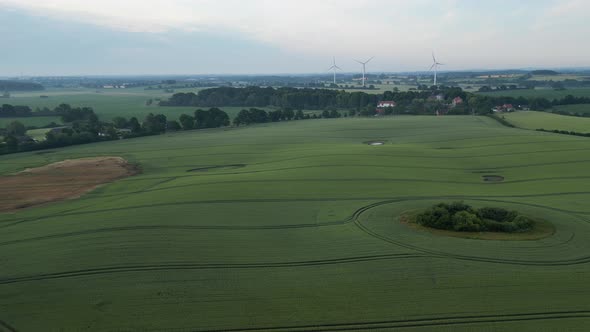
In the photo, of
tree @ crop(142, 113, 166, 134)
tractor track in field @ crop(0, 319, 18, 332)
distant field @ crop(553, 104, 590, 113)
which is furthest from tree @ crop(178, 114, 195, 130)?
distant field @ crop(553, 104, 590, 113)

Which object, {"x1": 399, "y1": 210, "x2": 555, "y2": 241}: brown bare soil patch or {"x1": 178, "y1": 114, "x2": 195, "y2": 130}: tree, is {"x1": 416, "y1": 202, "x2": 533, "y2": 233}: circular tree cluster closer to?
{"x1": 399, "y1": 210, "x2": 555, "y2": 241}: brown bare soil patch

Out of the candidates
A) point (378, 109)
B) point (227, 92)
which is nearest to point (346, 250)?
point (378, 109)

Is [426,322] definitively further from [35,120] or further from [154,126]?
[35,120]

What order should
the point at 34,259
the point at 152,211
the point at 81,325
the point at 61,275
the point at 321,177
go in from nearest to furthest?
the point at 81,325
the point at 61,275
the point at 34,259
the point at 152,211
the point at 321,177

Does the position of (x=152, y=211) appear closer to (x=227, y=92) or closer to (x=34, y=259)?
(x=34, y=259)

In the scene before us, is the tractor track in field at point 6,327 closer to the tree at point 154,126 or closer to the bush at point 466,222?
the bush at point 466,222

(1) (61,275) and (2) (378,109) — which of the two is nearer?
(1) (61,275)

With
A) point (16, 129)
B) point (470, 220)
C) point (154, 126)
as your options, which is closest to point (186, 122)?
point (154, 126)
